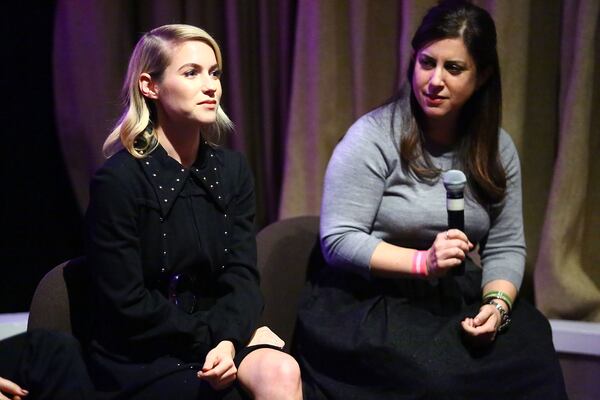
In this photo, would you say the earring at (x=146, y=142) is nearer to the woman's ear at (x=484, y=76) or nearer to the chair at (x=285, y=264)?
the chair at (x=285, y=264)

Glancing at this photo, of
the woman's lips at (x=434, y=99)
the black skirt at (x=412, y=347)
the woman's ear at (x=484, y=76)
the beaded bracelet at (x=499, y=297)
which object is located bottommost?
the black skirt at (x=412, y=347)

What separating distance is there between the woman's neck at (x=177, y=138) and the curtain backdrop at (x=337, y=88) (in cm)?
91

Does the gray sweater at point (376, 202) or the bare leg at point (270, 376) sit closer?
the bare leg at point (270, 376)

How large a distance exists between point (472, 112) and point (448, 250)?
48cm

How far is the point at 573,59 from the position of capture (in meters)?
2.46

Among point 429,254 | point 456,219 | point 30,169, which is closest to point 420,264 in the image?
point 429,254

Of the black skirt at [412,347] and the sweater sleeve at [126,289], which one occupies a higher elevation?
the sweater sleeve at [126,289]

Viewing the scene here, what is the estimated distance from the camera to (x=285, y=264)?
2318 millimetres

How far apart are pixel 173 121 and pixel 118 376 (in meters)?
0.57

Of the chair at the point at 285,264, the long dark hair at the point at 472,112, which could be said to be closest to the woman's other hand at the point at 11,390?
the chair at the point at 285,264

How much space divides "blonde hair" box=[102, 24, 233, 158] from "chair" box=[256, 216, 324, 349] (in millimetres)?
512

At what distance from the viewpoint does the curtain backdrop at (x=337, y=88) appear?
2521mm

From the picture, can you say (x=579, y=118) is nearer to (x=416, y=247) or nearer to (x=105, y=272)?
(x=416, y=247)

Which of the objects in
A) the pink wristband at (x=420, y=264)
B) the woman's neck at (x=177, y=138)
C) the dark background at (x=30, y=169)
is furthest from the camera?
the dark background at (x=30, y=169)
